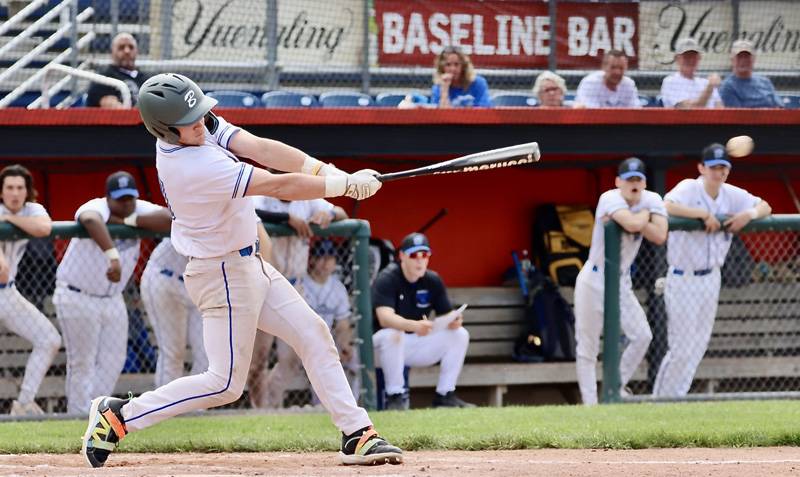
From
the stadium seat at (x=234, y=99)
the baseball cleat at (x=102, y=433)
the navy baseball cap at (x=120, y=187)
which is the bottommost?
the baseball cleat at (x=102, y=433)

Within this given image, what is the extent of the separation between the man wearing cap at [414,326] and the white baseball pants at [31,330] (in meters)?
2.09

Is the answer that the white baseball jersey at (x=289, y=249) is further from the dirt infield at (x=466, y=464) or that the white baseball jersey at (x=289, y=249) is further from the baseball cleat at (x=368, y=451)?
the baseball cleat at (x=368, y=451)

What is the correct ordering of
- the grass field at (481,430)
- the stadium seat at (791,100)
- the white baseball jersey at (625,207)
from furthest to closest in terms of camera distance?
the stadium seat at (791,100) → the white baseball jersey at (625,207) → the grass field at (481,430)

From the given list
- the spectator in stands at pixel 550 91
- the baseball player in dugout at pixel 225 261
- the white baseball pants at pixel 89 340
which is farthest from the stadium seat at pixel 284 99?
the baseball player in dugout at pixel 225 261

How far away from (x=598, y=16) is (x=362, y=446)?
603 centimetres

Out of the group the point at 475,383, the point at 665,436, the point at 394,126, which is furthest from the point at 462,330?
the point at 665,436

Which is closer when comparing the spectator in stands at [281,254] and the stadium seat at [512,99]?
the spectator in stands at [281,254]

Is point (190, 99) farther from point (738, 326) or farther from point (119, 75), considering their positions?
point (738, 326)

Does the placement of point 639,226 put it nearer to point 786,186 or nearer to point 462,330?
point 462,330

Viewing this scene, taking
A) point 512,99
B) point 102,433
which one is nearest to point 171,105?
point 102,433

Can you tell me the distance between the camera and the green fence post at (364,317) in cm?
774

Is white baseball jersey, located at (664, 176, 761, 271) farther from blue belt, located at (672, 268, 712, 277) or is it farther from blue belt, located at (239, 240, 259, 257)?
blue belt, located at (239, 240, 259, 257)

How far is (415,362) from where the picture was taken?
8914mm

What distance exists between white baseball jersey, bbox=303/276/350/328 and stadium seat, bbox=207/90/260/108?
2.03 metres
